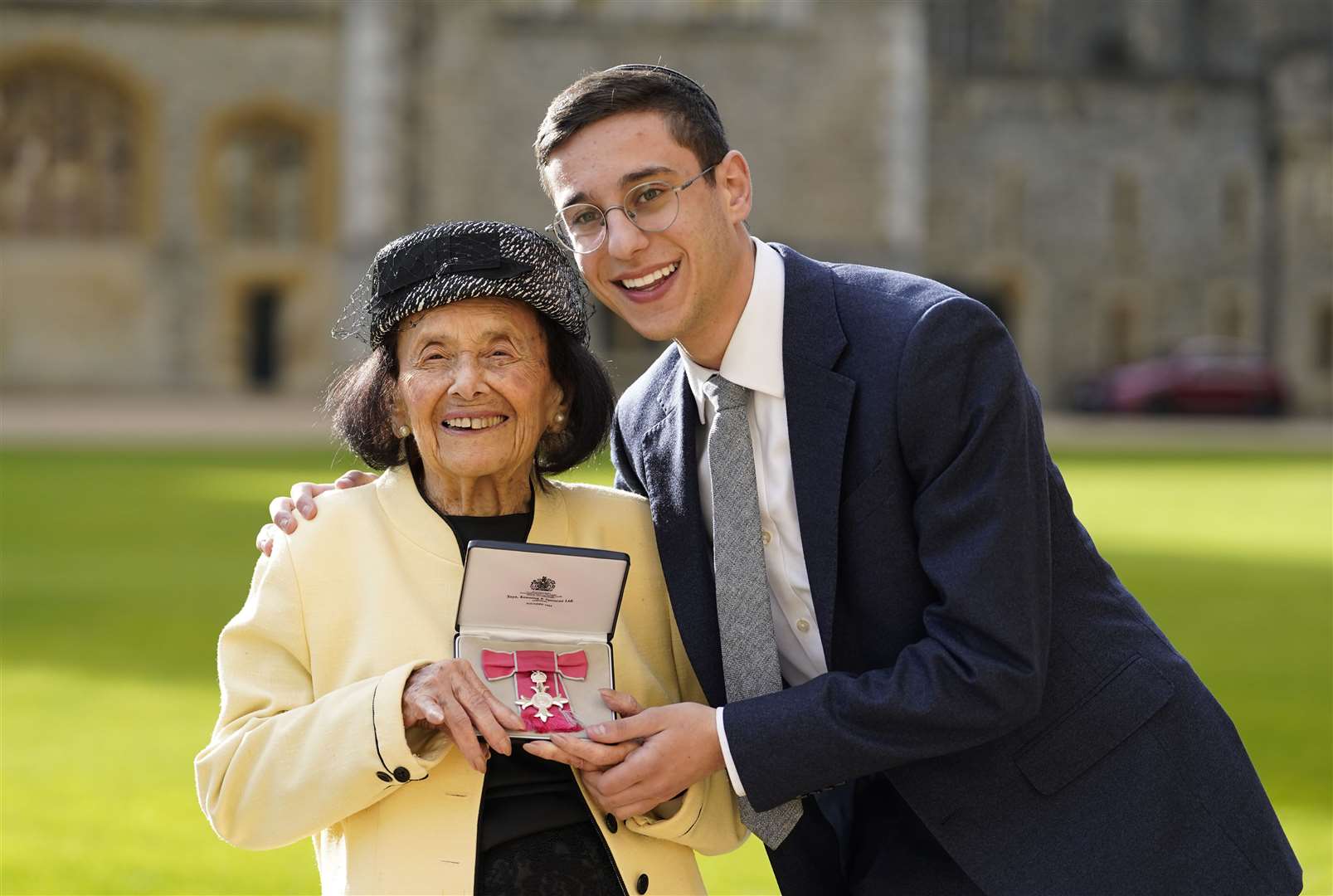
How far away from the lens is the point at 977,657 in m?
2.77

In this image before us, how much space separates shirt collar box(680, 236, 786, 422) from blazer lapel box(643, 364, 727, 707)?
0.15 meters

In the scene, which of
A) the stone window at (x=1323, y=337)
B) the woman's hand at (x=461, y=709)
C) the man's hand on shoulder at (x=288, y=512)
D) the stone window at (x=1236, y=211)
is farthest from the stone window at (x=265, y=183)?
the woman's hand at (x=461, y=709)

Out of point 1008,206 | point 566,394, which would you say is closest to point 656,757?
point 566,394

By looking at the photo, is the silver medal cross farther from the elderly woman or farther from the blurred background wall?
the blurred background wall

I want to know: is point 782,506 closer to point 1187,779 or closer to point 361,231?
point 1187,779

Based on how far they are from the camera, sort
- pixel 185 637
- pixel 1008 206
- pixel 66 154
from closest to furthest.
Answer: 1. pixel 185 637
2. pixel 66 154
3. pixel 1008 206

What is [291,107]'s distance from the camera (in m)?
31.3

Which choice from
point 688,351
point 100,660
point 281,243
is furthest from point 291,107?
point 688,351

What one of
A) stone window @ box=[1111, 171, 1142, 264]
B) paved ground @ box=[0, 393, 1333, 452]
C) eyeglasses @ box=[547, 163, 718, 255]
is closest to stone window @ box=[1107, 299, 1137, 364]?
stone window @ box=[1111, 171, 1142, 264]

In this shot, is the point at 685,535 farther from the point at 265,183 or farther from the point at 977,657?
the point at 265,183

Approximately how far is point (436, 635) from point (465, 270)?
653 millimetres

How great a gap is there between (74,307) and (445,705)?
99.2 ft

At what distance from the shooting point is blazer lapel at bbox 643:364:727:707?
312 cm

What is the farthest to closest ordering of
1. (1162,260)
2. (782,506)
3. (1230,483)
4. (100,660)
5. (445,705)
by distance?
(1162,260)
(1230,483)
(100,660)
(782,506)
(445,705)
